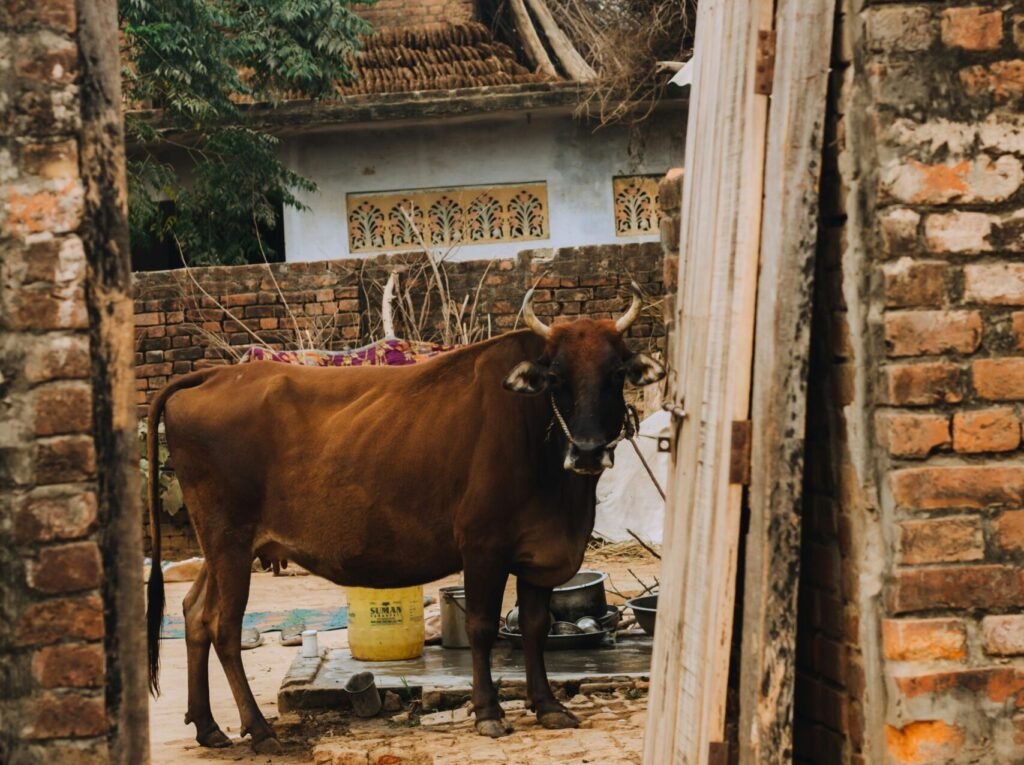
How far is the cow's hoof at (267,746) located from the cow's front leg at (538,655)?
1.10 metres

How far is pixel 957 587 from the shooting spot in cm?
340

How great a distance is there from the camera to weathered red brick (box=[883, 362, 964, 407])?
338cm

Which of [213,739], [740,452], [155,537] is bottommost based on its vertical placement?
[213,739]

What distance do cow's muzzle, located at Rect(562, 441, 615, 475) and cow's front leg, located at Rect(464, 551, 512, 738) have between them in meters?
0.64

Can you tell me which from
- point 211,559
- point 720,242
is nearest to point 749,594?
point 720,242

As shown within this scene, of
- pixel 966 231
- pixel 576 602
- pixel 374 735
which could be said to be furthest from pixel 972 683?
pixel 576 602

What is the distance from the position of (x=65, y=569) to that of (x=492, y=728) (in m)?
3.48

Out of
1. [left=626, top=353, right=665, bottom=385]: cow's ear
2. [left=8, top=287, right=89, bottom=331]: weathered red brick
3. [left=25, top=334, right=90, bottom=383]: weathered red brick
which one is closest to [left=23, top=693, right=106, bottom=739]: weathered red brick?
[left=25, top=334, right=90, bottom=383]: weathered red brick

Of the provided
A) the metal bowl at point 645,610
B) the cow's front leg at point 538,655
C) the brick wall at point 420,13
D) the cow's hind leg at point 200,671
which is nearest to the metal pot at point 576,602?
the metal bowl at point 645,610

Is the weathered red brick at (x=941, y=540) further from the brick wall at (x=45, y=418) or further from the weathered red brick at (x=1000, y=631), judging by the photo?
the brick wall at (x=45, y=418)

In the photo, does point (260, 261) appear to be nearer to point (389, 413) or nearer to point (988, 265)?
point (389, 413)

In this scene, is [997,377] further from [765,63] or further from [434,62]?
[434,62]

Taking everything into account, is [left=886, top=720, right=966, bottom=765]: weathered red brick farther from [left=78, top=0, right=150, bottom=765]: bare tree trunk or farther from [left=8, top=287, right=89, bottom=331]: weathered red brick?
[left=8, top=287, right=89, bottom=331]: weathered red brick

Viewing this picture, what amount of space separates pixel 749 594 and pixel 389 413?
12.0 feet
